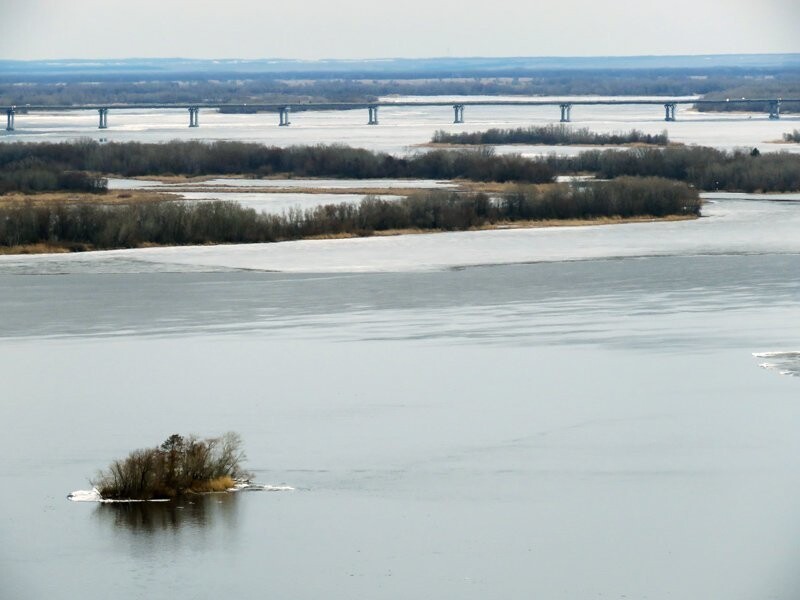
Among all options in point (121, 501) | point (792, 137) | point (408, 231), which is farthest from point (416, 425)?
point (792, 137)

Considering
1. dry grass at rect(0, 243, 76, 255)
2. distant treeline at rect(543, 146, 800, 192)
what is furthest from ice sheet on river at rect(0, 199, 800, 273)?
distant treeline at rect(543, 146, 800, 192)

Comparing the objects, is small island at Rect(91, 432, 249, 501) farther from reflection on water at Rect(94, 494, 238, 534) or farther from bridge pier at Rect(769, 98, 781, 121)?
bridge pier at Rect(769, 98, 781, 121)

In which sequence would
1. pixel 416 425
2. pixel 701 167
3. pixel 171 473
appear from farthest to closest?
pixel 701 167 < pixel 416 425 < pixel 171 473

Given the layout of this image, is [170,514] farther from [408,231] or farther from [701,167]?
[701,167]

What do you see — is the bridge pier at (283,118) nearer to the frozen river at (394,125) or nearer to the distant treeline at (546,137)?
the frozen river at (394,125)

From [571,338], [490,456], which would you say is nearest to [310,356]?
[571,338]

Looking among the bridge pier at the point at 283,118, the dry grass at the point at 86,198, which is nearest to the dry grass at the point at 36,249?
the dry grass at the point at 86,198
